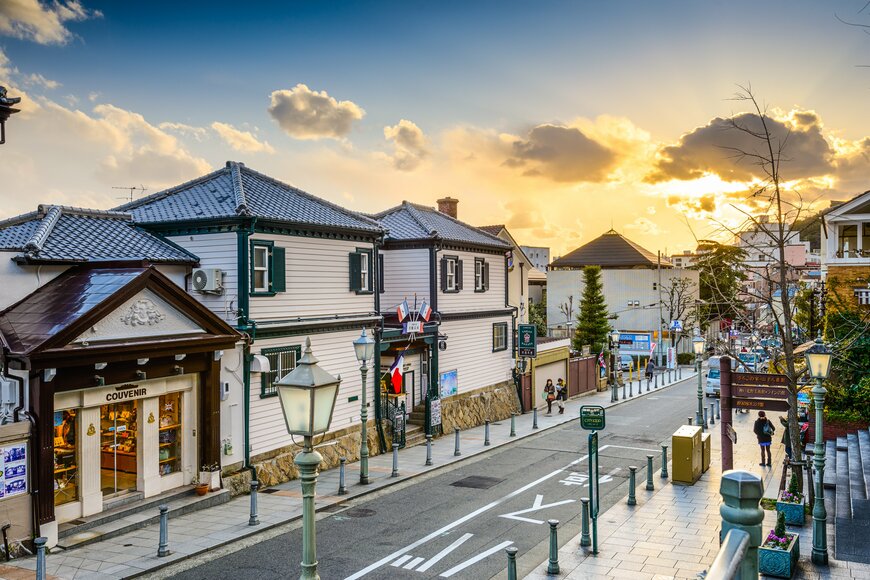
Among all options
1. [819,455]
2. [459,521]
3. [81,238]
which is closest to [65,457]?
[81,238]

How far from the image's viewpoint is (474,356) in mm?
33531

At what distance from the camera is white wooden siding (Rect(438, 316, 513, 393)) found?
31594mm

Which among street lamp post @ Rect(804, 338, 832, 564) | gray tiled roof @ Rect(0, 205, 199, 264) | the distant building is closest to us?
street lamp post @ Rect(804, 338, 832, 564)

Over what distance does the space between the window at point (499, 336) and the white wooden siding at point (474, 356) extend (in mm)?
219

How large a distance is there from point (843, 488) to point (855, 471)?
1.96 m

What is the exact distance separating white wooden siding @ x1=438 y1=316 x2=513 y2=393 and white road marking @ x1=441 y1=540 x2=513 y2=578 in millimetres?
15311

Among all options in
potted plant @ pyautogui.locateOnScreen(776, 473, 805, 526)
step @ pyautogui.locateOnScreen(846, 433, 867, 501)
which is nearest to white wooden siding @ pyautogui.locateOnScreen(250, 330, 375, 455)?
potted plant @ pyautogui.locateOnScreen(776, 473, 805, 526)

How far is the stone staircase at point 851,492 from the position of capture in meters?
13.9

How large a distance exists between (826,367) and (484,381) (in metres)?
21.2

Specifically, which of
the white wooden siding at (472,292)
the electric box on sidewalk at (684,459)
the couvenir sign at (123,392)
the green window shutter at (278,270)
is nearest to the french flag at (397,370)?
the white wooden siding at (472,292)

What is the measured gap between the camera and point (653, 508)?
18.5 m

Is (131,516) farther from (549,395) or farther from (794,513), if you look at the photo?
(549,395)

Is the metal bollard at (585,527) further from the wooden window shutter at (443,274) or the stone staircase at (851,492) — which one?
the wooden window shutter at (443,274)

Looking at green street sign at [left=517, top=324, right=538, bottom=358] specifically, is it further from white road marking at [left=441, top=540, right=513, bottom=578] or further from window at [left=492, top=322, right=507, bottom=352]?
white road marking at [left=441, top=540, right=513, bottom=578]
